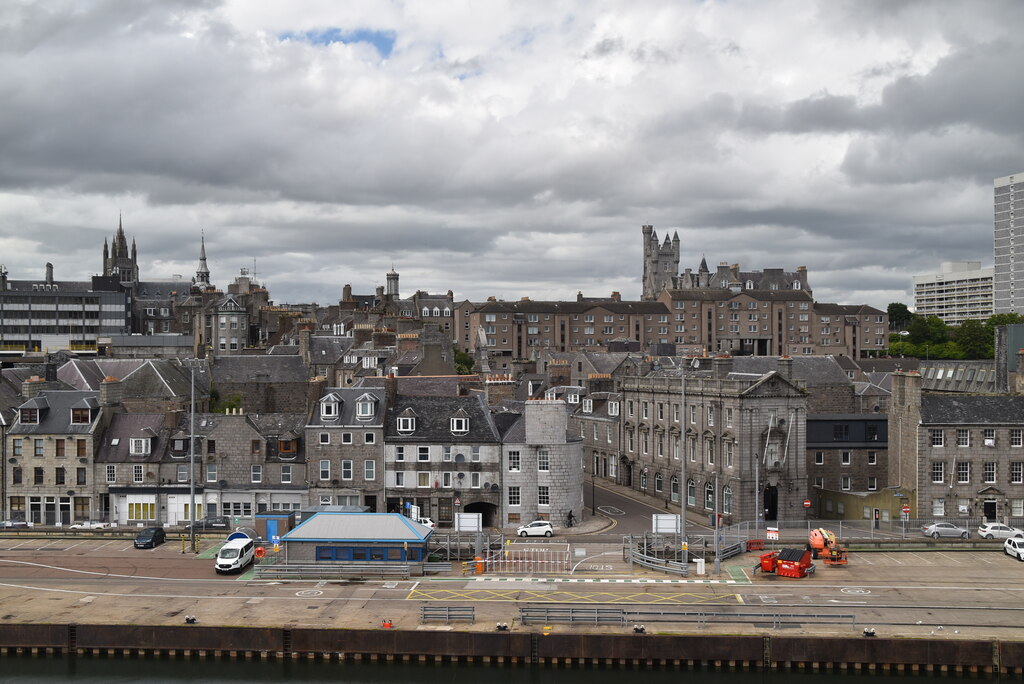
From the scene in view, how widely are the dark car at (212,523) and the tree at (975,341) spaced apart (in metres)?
129

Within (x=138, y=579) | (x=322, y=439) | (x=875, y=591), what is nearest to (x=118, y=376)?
(x=322, y=439)

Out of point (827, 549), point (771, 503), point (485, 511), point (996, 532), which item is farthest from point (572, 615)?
point (996, 532)

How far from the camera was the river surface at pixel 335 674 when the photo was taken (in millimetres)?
42719

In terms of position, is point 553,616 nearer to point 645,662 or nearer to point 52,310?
point 645,662

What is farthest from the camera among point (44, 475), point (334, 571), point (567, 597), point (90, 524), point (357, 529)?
point (44, 475)

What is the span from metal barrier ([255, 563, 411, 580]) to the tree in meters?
129

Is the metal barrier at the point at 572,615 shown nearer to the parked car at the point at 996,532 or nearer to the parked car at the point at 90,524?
the parked car at the point at 996,532

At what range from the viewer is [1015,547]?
57188 millimetres

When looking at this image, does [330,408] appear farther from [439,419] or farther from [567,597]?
[567,597]

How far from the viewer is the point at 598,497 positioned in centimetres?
8056

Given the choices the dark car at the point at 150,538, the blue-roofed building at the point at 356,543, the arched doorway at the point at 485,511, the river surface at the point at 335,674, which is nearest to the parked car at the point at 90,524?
the dark car at the point at 150,538

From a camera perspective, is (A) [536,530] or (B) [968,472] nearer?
(A) [536,530]

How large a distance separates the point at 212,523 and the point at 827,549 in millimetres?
38567

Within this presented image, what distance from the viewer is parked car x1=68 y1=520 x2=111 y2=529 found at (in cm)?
6600
